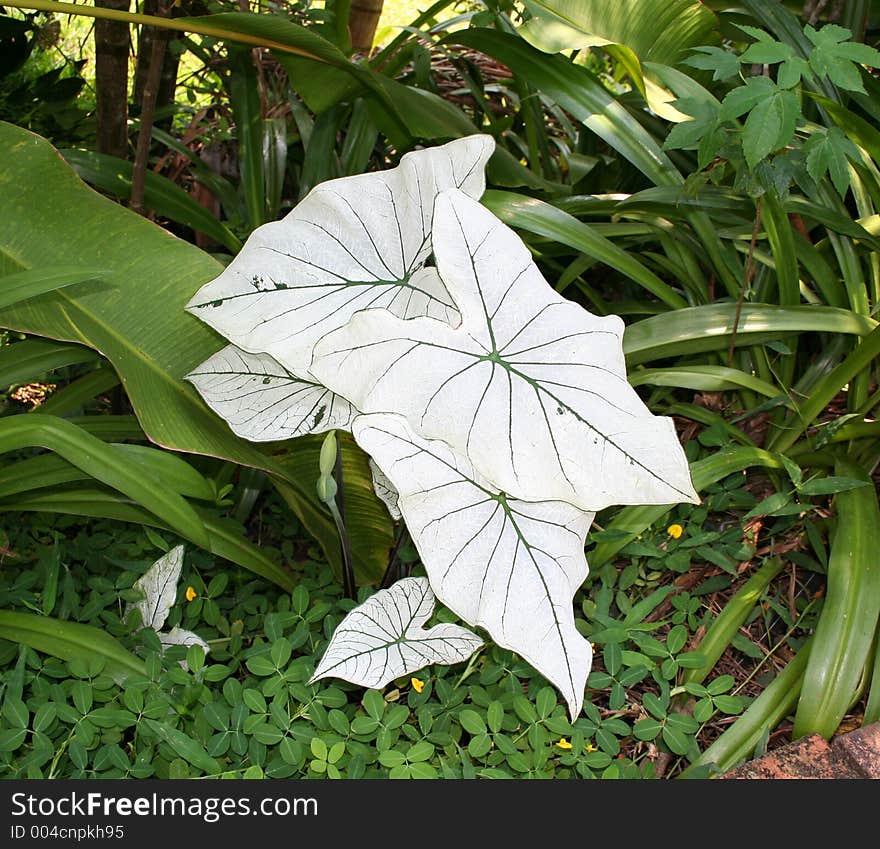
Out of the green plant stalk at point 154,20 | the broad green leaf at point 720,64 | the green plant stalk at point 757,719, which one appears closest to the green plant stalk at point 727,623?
the green plant stalk at point 757,719

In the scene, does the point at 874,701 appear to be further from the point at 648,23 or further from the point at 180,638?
the point at 648,23

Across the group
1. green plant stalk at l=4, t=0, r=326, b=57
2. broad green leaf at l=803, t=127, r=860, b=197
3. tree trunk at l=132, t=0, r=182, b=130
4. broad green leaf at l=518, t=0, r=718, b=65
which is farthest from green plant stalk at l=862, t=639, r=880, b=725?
tree trunk at l=132, t=0, r=182, b=130

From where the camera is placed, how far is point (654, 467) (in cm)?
84

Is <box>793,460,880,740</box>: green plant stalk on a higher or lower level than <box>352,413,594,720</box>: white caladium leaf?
lower

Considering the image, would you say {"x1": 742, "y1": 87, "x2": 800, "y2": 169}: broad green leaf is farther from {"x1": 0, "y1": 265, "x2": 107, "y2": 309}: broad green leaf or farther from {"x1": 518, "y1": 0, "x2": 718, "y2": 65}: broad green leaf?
{"x1": 0, "y1": 265, "x2": 107, "y2": 309}: broad green leaf

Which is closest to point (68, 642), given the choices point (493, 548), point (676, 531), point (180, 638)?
point (180, 638)

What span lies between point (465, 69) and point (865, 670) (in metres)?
1.60

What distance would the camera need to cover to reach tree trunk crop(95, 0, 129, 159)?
1456 mm

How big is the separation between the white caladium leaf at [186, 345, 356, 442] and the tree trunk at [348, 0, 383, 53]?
4.35 ft

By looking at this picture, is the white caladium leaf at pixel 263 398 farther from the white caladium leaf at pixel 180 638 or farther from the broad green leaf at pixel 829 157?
the broad green leaf at pixel 829 157

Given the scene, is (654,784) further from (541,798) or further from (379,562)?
(379,562)

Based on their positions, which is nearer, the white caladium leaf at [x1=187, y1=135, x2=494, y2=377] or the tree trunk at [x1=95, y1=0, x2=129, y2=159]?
the white caladium leaf at [x1=187, y1=135, x2=494, y2=377]

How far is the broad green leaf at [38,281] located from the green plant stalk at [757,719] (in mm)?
826

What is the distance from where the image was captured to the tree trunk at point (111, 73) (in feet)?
4.78
